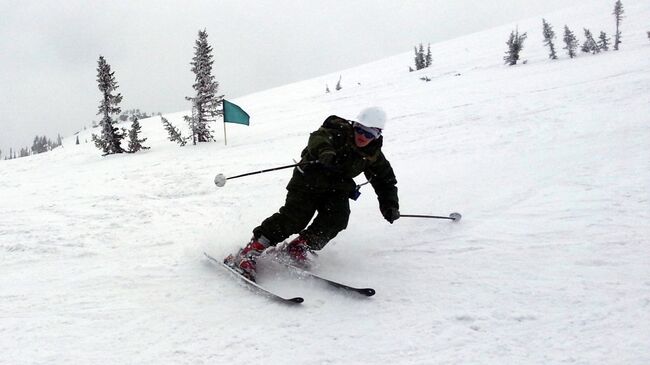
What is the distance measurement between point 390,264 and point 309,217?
967 millimetres

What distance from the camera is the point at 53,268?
162 inches

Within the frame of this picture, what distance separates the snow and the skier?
283 millimetres

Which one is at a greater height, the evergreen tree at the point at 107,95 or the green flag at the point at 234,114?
the evergreen tree at the point at 107,95

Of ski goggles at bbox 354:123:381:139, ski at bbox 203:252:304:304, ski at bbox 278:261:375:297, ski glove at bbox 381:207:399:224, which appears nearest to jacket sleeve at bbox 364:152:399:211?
ski glove at bbox 381:207:399:224

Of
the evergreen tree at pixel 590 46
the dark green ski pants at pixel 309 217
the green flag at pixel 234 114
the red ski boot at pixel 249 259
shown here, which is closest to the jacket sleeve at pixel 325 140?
the dark green ski pants at pixel 309 217

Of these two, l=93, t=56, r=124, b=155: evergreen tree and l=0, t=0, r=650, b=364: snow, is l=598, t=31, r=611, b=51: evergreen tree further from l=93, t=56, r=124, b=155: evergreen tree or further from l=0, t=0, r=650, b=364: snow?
l=93, t=56, r=124, b=155: evergreen tree

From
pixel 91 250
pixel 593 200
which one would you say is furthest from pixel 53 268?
pixel 593 200

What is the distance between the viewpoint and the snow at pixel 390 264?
2.88m

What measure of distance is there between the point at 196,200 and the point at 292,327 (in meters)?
4.20

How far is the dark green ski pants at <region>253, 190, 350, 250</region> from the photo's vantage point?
13.6 feet

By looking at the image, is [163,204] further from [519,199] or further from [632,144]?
[632,144]

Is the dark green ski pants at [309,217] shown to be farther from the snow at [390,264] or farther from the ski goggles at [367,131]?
the ski goggles at [367,131]

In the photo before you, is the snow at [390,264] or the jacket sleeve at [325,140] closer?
the snow at [390,264]

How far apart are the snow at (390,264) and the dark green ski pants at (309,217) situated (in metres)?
0.35
